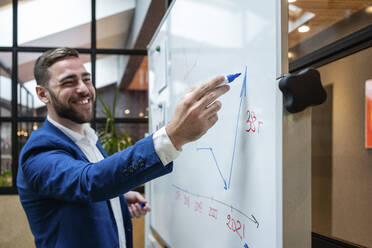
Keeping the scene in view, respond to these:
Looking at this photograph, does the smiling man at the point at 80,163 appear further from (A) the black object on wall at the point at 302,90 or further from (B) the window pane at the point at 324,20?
(B) the window pane at the point at 324,20

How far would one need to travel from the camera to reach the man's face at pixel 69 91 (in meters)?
1.22

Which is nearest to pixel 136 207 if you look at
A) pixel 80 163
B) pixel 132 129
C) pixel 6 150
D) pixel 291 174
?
pixel 80 163

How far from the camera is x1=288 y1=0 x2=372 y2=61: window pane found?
1184 mm

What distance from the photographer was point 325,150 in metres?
1.59

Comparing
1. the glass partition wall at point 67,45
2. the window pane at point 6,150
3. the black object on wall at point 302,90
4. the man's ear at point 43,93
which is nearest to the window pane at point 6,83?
the glass partition wall at point 67,45

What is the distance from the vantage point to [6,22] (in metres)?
3.15

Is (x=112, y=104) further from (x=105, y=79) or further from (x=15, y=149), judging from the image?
(x=15, y=149)

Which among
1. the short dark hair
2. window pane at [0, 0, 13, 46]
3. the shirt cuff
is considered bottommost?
the shirt cuff

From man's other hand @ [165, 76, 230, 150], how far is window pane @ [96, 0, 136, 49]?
102 inches

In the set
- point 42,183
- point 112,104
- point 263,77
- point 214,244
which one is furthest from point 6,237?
point 263,77

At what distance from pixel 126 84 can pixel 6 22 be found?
1.19 metres

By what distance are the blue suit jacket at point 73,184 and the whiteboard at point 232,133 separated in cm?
19

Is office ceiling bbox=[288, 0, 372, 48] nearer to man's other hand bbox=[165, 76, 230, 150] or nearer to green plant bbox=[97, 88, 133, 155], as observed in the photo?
man's other hand bbox=[165, 76, 230, 150]

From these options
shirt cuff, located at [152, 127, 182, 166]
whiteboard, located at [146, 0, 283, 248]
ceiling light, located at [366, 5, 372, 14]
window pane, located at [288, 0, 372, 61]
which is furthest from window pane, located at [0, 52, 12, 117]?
ceiling light, located at [366, 5, 372, 14]
